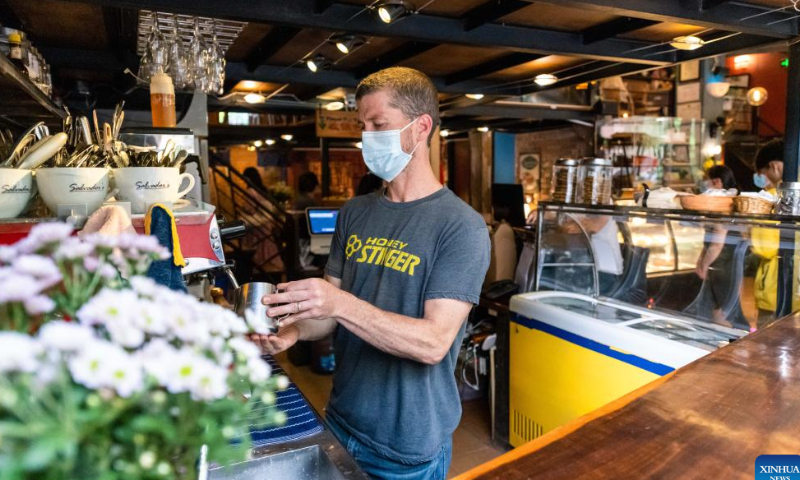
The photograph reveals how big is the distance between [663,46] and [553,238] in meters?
1.57

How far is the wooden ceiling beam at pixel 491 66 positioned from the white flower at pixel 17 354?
4.19 m

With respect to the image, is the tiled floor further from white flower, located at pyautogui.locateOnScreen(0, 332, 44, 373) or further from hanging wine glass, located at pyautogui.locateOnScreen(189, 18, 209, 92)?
white flower, located at pyautogui.locateOnScreen(0, 332, 44, 373)

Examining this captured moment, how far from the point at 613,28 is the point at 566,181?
955mm

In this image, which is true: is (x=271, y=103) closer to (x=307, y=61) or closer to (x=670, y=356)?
(x=307, y=61)

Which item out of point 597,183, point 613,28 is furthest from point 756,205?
point 613,28

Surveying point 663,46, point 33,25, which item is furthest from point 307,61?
point 663,46

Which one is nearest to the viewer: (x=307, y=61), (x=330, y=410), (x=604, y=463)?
(x=604, y=463)

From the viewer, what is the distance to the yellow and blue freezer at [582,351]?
256 centimetres

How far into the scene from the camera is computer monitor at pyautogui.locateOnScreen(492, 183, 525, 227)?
558 centimetres

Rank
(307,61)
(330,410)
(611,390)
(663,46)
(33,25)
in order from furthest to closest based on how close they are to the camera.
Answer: (307,61) < (663,46) < (33,25) < (611,390) < (330,410)


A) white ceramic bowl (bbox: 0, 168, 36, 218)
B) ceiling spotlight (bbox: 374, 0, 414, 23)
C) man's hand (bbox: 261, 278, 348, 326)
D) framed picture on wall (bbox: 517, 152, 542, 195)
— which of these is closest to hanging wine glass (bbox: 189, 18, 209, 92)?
ceiling spotlight (bbox: 374, 0, 414, 23)

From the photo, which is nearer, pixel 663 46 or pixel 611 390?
pixel 611 390

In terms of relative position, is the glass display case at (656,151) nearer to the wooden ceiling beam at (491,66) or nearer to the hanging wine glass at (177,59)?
the wooden ceiling beam at (491,66)

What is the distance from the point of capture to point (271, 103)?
6.76 metres
